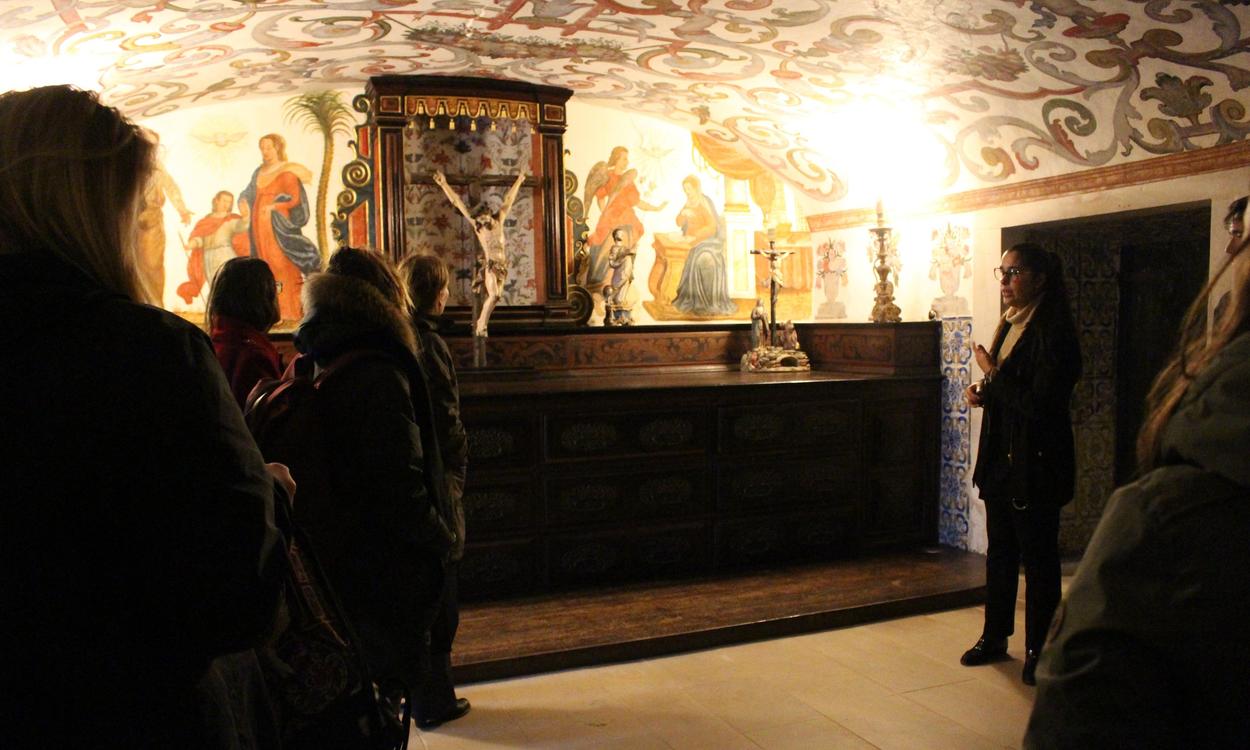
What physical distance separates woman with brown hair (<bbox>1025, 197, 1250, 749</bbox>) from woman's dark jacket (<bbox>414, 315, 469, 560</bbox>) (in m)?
2.80

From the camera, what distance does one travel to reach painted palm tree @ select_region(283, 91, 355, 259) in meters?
6.96

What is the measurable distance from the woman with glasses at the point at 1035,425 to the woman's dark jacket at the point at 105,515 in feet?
11.8

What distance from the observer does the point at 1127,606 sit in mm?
893

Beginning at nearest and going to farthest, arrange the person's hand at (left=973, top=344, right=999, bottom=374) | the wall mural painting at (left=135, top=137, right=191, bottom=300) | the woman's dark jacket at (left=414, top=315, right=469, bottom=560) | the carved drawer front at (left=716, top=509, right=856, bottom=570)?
the wall mural painting at (left=135, top=137, right=191, bottom=300), the woman's dark jacket at (left=414, top=315, right=469, bottom=560), the person's hand at (left=973, top=344, right=999, bottom=374), the carved drawer front at (left=716, top=509, right=856, bottom=570)

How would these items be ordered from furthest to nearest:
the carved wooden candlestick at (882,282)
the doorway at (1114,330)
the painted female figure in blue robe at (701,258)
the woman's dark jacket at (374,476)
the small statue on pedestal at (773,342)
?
the painted female figure in blue robe at (701,258) < the small statue on pedestal at (773,342) < the carved wooden candlestick at (882,282) < the doorway at (1114,330) < the woman's dark jacket at (374,476)

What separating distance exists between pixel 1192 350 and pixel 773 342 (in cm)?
645

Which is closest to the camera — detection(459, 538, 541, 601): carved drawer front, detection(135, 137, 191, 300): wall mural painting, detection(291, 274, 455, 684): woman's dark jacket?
detection(135, 137, 191, 300): wall mural painting

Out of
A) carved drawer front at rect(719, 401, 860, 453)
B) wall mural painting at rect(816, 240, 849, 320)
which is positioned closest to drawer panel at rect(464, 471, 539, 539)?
carved drawer front at rect(719, 401, 860, 453)

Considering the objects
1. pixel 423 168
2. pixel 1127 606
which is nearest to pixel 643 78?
pixel 423 168

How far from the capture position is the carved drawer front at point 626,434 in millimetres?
5523

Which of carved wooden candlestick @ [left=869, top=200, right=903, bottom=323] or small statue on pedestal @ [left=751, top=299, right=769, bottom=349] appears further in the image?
small statue on pedestal @ [left=751, top=299, right=769, bottom=349]

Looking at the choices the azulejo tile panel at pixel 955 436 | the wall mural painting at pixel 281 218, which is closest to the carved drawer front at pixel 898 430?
the azulejo tile panel at pixel 955 436

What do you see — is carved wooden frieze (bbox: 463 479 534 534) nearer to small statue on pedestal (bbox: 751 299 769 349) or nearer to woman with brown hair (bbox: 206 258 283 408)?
woman with brown hair (bbox: 206 258 283 408)

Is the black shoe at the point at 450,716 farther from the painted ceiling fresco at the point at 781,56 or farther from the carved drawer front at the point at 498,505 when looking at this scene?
the painted ceiling fresco at the point at 781,56
